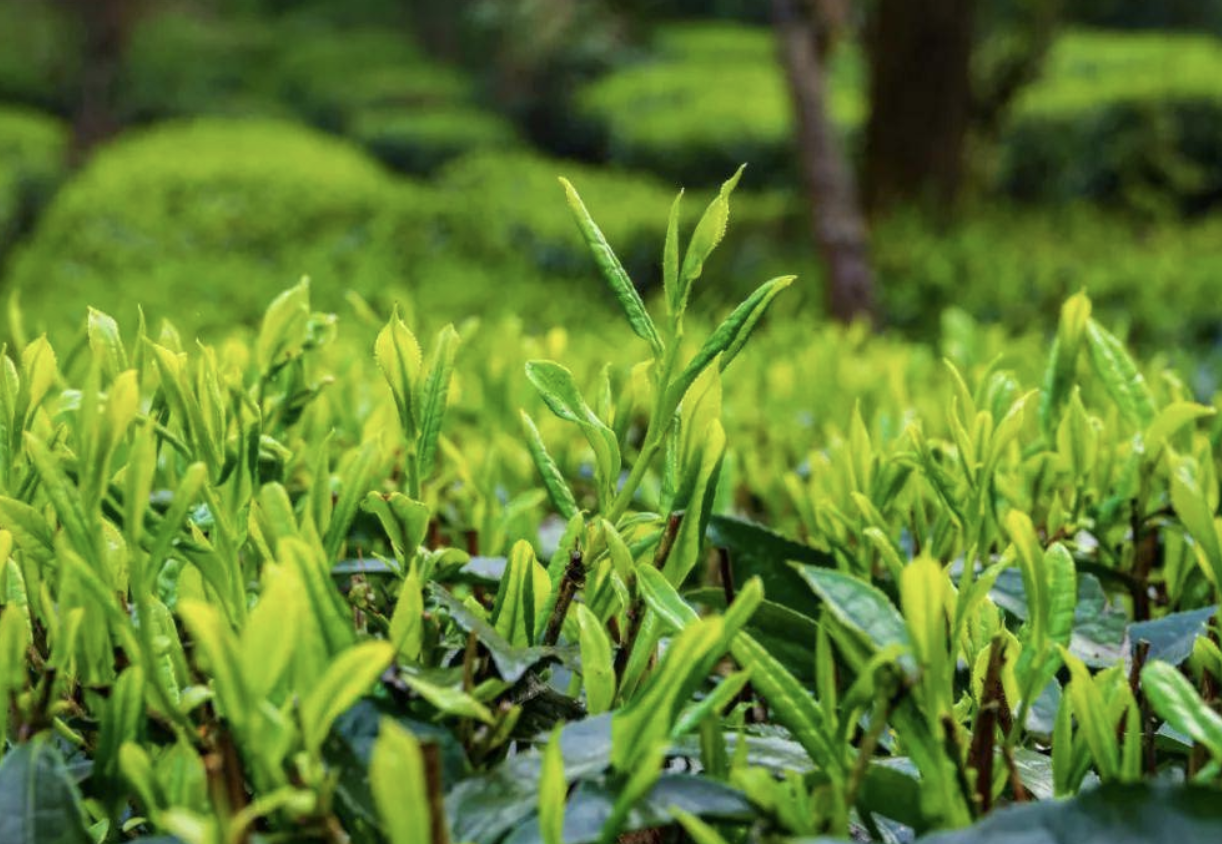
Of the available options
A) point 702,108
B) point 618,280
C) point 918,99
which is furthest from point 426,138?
point 618,280

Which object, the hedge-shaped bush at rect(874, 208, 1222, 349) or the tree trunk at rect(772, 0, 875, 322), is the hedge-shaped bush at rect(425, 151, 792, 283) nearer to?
the hedge-shaped bush at rect(874, 208, 1222, 349)

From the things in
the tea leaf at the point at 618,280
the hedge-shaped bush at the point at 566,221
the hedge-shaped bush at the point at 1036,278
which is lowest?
the hedge-shaped bush at the point at 566,221

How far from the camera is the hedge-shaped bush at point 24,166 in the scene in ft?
35.7

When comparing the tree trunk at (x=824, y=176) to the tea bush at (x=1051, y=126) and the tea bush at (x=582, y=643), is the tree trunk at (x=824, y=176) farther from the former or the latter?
the tea bush at (x=582, y=643)

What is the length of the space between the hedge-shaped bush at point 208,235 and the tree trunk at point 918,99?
298cm

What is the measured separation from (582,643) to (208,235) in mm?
6995

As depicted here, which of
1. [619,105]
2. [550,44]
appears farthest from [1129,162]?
[550,44]

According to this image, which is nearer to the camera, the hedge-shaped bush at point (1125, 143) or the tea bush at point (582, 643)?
the tea bush at point (582, 643)

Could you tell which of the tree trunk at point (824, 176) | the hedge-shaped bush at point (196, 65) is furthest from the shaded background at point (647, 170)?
the hedge-shaped bush at point (196, 65)

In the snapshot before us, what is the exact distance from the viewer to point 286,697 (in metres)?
0.66

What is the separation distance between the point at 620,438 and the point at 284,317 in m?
0.51

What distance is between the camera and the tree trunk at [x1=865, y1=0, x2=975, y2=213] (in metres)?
7.60

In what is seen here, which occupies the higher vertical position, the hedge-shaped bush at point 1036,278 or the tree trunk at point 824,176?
the tree trunk at point 824,176

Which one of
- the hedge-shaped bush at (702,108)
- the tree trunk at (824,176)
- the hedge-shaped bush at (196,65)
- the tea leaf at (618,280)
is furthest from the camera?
the hedge-shaped bush at (196,65)
